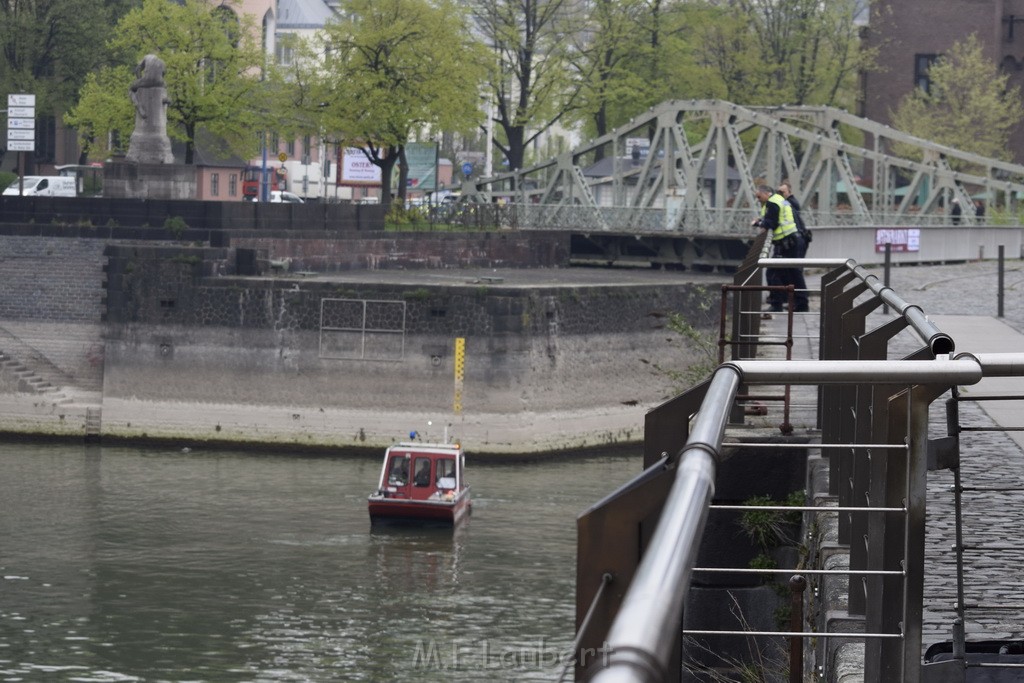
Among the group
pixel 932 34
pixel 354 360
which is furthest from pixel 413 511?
pixel 932 34

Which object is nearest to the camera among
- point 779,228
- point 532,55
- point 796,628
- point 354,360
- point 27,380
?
point 796,628

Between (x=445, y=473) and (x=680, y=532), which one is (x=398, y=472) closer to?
(x=445, y=473)

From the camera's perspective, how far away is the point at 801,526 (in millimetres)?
8547

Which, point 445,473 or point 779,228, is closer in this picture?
point 779,228

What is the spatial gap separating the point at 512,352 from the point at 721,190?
62.6 feet

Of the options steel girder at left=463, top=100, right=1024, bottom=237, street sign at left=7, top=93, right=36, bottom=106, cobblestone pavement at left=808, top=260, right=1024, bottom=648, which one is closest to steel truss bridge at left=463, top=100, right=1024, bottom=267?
steel girder at left=463, top=100, right=1024, bottom=237

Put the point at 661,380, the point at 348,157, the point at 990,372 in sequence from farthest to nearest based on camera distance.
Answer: the point at 348,157, the point at 661,380, the point at 990,372

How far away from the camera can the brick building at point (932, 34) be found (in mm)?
67375

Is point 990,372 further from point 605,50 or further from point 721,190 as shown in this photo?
point 605,50

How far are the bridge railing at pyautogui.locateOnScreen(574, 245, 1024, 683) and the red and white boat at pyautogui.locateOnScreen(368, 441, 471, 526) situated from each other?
72.1 ft

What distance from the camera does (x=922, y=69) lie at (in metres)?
68.4

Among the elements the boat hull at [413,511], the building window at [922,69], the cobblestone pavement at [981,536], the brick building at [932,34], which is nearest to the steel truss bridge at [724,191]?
the brick building at [932,34]

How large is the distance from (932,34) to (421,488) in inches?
1751

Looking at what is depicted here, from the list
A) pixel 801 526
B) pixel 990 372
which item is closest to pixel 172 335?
pixel 801 526
